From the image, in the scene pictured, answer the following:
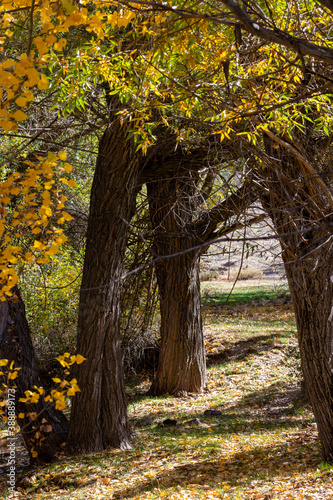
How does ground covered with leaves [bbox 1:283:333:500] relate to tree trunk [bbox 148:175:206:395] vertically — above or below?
below

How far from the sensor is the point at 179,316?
7.70 m

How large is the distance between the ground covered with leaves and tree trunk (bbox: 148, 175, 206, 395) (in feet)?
1.04

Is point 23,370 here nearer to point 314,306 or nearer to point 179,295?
point 314,306

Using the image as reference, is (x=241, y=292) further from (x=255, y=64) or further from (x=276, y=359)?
(x=255, y=64)

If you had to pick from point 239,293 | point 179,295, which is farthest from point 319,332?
point 239,293

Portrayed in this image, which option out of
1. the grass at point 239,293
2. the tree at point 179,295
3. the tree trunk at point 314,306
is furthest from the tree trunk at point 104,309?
the grass at point 239,293

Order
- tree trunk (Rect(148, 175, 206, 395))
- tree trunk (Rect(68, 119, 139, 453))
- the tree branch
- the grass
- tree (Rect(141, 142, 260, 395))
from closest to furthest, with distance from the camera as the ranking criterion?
the tree branch
tree trunk (Rect(68, 119, 139, 453))
tree (Rect(141, 142, 260, 395))
tree trunk (Rect(148, 175, 206, 395))
the grass

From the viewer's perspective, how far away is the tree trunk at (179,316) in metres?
7.49

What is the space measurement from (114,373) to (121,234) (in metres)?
1.54

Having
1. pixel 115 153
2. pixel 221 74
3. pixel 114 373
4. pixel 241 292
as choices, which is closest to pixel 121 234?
pixel 115 153

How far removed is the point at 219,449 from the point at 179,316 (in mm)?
2847

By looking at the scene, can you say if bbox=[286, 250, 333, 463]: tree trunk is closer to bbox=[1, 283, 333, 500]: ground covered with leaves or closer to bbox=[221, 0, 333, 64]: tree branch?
bbox=[1, 283, 333, 500]: ground covered with leaves

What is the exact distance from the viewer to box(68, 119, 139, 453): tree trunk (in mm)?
5133

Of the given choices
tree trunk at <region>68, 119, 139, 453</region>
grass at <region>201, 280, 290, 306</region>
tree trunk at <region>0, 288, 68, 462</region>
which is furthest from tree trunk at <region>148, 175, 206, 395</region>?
grass at <region>201, 280, 290, 306</region>
